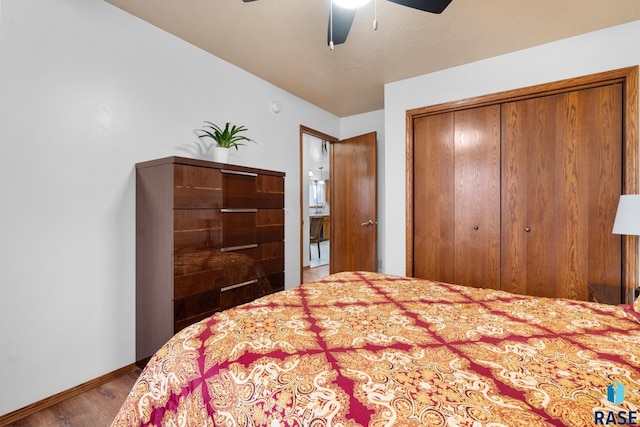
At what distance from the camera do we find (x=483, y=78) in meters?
2.88

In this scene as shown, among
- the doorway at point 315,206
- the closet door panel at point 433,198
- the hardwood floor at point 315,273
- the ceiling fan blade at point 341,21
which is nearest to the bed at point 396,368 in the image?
the ceiling fan blade at point 341,21

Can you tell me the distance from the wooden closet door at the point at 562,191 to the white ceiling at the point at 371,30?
0.55 meters

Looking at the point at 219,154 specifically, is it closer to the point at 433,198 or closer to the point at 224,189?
the point at 224,189

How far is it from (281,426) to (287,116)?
3.37 metres

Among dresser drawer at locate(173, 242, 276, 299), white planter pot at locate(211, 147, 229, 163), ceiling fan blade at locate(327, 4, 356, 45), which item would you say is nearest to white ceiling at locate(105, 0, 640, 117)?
ceiling fan blade at locate(327, 4, 356, 45)

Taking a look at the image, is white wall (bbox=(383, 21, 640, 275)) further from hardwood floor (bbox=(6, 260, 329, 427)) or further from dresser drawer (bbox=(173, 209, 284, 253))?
hardwood floor (bbox=(6, 260, 329, 427))

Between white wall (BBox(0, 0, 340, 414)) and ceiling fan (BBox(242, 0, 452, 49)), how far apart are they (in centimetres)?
116

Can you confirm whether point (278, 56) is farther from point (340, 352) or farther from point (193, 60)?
Answer: point (340, 352)

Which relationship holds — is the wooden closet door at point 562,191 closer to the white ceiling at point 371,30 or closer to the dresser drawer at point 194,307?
the white ceiling at point 371,30

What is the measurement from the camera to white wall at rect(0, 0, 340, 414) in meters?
1.69

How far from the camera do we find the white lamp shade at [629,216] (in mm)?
1896

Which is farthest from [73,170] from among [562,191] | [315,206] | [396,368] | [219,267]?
[315,206]

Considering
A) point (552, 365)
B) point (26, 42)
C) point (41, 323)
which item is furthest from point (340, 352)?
point (26, 42)

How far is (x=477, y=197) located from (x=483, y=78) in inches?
42.8
